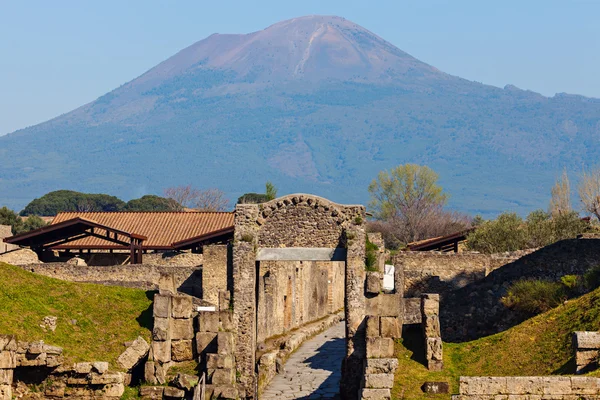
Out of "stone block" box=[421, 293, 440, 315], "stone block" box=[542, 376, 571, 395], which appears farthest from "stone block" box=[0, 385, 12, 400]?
"stone block" box=[421, 293, 440, 315]

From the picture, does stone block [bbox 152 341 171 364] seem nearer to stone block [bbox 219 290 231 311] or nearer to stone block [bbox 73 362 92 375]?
stone block [bbox 219 290 231 311]

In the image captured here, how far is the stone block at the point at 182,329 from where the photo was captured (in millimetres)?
33719

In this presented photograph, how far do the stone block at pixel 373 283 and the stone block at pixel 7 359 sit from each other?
433 inches

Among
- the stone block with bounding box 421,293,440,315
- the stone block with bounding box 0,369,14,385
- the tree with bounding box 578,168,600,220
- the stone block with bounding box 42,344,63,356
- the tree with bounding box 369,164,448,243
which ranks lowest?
the stone block with bounding box 0,369,14,385

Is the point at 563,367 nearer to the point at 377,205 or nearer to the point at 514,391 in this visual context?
the point at 514,391

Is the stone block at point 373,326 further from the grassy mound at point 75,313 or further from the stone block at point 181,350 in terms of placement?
the grassy mound at point 75,313

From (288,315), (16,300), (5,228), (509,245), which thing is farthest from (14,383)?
(5,228)

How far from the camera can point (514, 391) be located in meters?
23.2

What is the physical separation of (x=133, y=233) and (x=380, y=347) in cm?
3774

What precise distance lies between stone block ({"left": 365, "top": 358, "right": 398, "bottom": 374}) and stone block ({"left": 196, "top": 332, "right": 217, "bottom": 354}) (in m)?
4.95

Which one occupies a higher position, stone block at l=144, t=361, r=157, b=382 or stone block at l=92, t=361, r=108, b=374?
stone block at l=92, t=361, r=108, b=374

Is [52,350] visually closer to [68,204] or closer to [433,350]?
[433,350]

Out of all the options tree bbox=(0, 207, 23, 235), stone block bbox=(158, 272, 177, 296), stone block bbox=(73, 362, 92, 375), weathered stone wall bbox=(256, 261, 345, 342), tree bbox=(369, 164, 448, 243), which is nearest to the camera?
stone block bbox=(73, 362, 92, 375)

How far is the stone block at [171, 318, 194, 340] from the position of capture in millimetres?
33719
